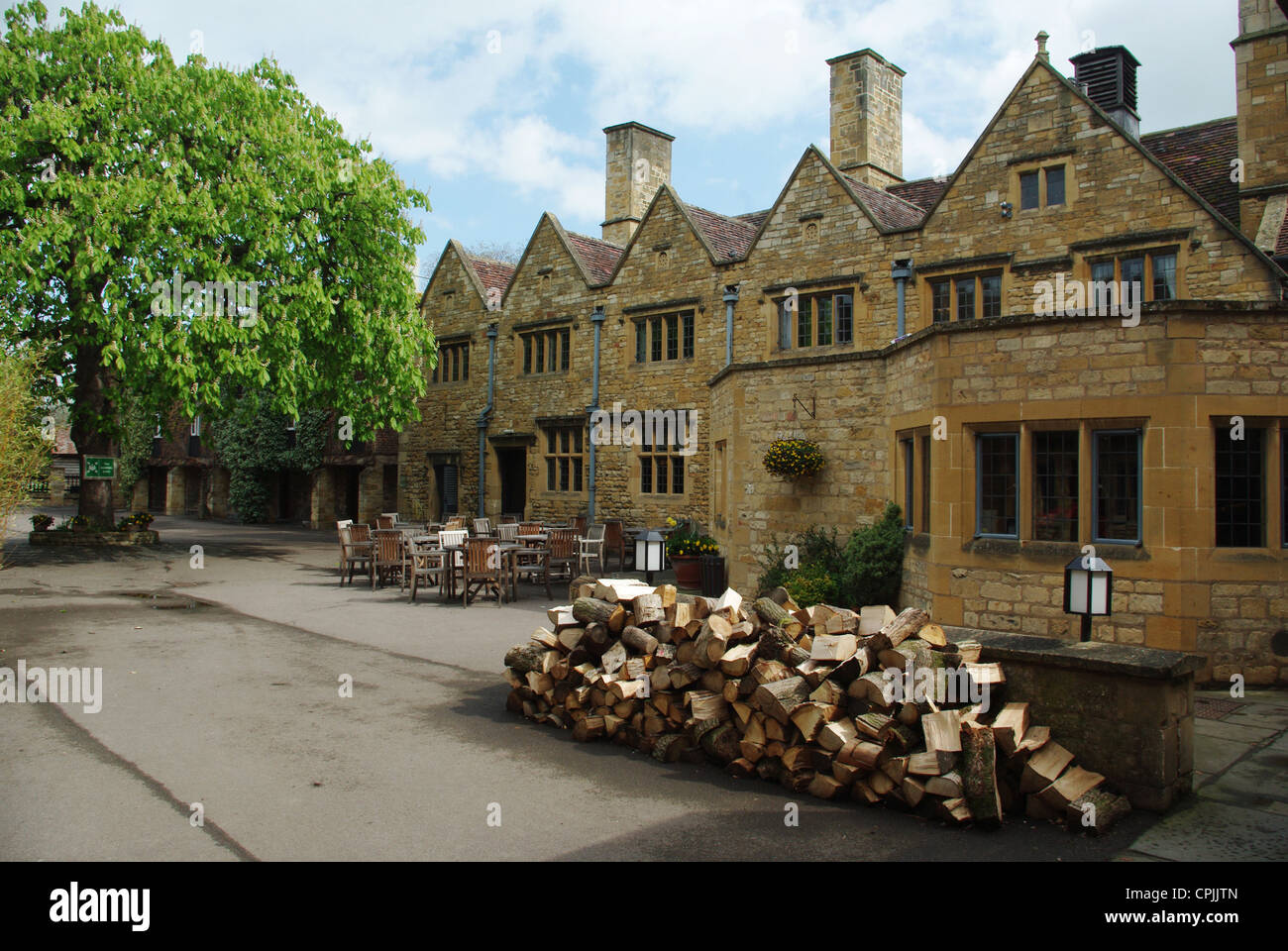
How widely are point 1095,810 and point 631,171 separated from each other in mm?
25083

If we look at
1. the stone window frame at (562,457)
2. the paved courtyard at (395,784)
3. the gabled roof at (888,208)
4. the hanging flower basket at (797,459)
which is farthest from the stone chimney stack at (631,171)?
the paved courtyard at (395,784)

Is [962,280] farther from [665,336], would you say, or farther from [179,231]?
[179,231]

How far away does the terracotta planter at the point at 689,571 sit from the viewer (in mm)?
15352

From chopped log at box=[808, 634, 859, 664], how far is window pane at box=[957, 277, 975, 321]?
533 inches

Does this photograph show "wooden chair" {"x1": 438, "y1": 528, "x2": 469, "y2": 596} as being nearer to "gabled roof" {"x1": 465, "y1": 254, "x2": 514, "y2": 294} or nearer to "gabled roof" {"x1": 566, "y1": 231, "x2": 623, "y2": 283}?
"gabled roof" {"x1": 566, "y1": 231, "x2": 623, "y2": 283}

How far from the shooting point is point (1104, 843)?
16.6 ft

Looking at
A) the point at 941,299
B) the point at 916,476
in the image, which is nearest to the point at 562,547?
the point at 916,476

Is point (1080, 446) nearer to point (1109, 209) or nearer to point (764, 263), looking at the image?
point (1109, 209)

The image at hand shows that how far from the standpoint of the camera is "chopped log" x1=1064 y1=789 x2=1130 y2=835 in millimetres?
5168

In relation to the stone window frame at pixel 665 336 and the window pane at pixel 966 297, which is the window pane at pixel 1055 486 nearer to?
the window pane at pixel 966 297

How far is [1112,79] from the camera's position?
19969 mm

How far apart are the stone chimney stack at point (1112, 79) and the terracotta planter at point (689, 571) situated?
13785 mm

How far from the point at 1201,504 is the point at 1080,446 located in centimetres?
118
